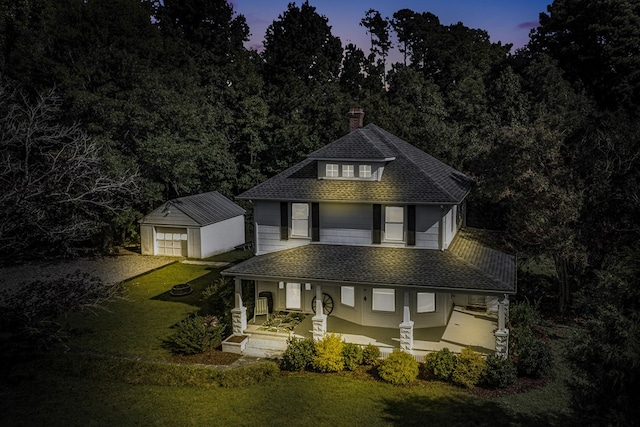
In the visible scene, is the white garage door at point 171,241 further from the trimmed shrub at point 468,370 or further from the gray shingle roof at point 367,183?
the trimmed shrub at point 468,370

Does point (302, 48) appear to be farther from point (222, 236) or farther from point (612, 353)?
point (612, 353)

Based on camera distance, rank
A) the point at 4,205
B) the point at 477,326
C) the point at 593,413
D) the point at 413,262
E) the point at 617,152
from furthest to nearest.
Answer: the point at 617,152
the point at 477,326
the point at 413,262
the point at 4,205
the point at 593,413

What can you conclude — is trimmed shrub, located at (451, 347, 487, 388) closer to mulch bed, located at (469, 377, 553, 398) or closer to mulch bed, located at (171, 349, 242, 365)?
mulch bed, located at (469, 377, 553, 398)

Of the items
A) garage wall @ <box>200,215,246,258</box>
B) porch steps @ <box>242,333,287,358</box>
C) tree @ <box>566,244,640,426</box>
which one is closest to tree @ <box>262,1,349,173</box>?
garage wall @ <box>200,215,246,258</box>

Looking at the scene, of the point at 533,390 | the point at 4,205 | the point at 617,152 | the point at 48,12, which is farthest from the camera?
the point at 48,12

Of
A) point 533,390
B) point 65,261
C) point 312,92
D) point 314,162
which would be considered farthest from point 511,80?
point 65,261

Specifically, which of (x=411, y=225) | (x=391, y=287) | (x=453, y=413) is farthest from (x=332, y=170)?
(x=453, y=413)

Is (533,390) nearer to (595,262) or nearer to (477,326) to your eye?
(477,326)
